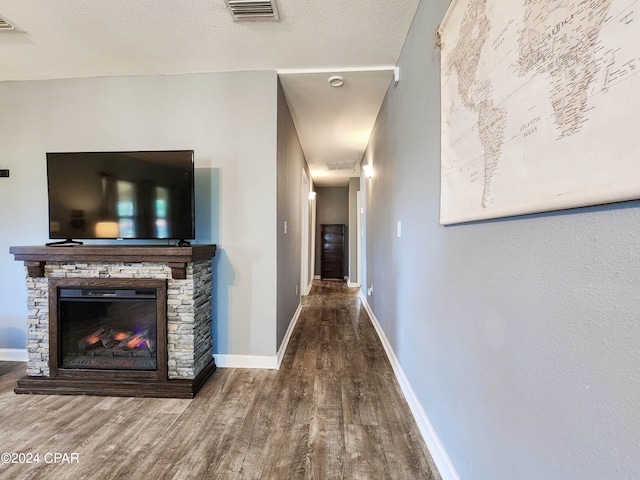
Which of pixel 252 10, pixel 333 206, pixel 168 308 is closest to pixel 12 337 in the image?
pixel 168 308

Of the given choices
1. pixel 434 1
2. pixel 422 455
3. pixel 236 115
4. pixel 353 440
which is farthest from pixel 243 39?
pixel 422 455

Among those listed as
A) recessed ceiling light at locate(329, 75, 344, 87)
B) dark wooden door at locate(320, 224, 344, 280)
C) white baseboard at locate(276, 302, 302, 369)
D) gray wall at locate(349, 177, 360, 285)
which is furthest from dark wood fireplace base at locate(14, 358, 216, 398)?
dark wooden door at locate(320, 224, 344, 280)

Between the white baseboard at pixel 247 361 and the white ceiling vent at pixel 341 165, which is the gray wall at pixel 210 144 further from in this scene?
the white ceiling vent at pixel 341 165

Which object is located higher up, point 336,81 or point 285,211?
point 336,81

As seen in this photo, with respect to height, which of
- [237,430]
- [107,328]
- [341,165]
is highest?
[341,165]

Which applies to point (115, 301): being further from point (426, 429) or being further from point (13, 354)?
point (426, 429)

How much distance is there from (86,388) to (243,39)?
2627 mm

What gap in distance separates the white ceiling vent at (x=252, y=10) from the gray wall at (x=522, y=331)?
2.87 ft

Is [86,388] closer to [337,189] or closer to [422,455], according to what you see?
[422,455]

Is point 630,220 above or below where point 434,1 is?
below

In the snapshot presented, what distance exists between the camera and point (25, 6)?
1703mm

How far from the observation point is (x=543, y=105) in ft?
2.20

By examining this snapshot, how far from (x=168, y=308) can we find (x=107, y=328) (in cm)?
56

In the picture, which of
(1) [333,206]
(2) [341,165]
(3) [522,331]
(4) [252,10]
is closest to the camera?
(3) [522,331]
